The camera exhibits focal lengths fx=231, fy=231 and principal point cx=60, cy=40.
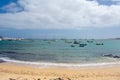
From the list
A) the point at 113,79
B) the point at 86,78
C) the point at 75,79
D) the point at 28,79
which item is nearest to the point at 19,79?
the point at 28,79

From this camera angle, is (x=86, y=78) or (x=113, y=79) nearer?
(x=113, y=79)

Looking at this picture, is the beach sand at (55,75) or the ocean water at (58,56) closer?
the beach sand at (55,75)

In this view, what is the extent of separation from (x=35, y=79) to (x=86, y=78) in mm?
4114

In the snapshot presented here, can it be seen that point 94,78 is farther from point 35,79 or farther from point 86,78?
point 35,79

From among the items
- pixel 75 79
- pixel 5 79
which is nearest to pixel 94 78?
pixel 75 79

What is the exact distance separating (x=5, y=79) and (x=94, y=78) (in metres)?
6.77

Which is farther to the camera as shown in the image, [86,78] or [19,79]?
[86,78]

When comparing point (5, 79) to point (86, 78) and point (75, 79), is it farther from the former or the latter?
point (86, 78)

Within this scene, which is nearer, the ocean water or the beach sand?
the beach sand

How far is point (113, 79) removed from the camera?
16781mm

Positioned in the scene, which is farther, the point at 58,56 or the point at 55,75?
the point at 58,56

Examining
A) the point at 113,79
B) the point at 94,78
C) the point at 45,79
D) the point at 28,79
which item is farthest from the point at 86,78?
the point at 28,79

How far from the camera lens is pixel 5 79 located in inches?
628

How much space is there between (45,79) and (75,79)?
2.23m
